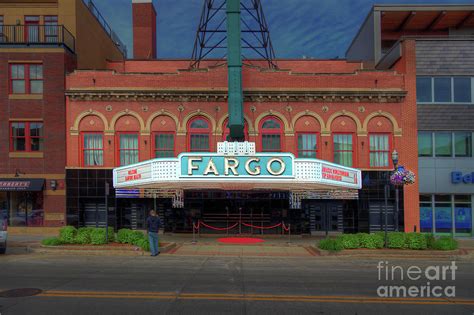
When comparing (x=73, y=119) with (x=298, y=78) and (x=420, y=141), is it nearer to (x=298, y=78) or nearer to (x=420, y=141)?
(x=298, y=78)

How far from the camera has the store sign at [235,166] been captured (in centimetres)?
1811

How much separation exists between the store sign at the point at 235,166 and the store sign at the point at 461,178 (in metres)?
13.1

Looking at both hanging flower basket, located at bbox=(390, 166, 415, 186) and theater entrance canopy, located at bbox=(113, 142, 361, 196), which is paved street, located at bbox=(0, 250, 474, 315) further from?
hanging flower basket, located at bbox=(390, 166, 415, 186)

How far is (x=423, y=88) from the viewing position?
26.2 m

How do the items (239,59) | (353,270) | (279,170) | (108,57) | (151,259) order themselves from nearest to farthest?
(353,270) → (151,259) → (279,170) → (239,59) → (108,57)

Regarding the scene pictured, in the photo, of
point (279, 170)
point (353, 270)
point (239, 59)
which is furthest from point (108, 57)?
point (353, 270)

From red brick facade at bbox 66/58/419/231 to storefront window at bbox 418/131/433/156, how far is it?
2.05 ft

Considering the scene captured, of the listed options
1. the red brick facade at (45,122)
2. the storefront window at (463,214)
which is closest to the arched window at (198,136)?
the red brick facade at (45,122)

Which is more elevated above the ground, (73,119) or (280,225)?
(73,119)

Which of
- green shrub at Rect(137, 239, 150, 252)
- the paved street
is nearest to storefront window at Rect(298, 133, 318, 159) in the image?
the paved street

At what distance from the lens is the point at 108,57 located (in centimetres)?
3516

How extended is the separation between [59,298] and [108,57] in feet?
A: 94.3

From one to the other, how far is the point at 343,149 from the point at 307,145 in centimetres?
226

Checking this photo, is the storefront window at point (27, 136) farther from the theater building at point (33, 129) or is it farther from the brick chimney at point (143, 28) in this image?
the brick chimney at point (143, 28)
